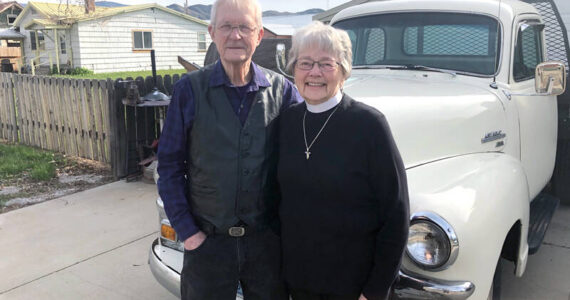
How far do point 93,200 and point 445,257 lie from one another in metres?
4.55

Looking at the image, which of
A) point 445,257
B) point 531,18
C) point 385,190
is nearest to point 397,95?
point 445,257

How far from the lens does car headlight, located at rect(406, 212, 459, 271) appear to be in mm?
2213

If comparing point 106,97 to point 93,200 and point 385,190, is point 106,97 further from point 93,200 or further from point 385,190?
point 385,190

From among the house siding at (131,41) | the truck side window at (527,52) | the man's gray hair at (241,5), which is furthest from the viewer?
the house siding at (131,41)

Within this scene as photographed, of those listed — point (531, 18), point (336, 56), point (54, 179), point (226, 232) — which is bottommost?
point (54, 179)

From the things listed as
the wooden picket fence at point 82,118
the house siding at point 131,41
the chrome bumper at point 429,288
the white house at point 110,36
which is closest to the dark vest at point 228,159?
the chrome bumper at point 429,288

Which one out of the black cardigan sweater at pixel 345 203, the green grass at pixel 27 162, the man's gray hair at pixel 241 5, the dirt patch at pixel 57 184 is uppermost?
the man's gray hair at pixel 241 5

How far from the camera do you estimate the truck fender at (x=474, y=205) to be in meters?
2.25

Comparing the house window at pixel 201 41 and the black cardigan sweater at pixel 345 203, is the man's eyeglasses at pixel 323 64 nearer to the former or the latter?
the black cardigan sweater at pixel 345 203

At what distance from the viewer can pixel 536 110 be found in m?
3.93

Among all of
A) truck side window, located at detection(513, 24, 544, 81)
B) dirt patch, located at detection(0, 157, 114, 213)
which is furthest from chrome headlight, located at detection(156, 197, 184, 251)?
dirt patch, located at detection(0, 157, 114, 213)

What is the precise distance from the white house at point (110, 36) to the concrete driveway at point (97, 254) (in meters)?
20.0

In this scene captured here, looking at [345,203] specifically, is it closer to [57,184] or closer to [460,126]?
[460,126]

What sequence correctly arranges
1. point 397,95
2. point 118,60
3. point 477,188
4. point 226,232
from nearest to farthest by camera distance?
point 226,232, point 477,188, point 397,95, point 118,60
